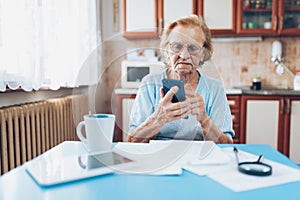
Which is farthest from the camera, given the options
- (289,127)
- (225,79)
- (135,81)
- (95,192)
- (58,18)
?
(225,79)

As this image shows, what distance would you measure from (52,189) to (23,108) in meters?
1.25

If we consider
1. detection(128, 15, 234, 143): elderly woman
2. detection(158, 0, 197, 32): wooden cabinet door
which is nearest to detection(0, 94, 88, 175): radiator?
detection(128, 15, 234, 143): elderly woman

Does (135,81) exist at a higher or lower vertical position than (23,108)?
higher

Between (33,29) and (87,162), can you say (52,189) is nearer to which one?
(87,162)

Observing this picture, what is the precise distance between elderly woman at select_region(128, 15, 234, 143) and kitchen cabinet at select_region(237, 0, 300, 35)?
6.03ft

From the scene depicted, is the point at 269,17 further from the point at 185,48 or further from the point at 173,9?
the point at 185,48

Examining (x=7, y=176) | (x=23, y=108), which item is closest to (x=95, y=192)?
(x=7, y=176)

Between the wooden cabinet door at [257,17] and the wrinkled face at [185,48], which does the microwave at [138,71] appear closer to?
the wrinkled face at [185,48]

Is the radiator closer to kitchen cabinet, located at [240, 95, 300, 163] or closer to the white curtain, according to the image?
the white curtain

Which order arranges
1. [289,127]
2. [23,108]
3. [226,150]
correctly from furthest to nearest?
1. [289,127]
2. [23,108]
3. [226,150]

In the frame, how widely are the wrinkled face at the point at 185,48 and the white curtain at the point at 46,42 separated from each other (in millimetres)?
304

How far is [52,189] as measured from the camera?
0.63 m

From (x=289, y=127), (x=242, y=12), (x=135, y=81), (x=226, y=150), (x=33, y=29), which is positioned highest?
(x=242, y=12)

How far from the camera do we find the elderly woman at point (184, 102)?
1006 millimetres
